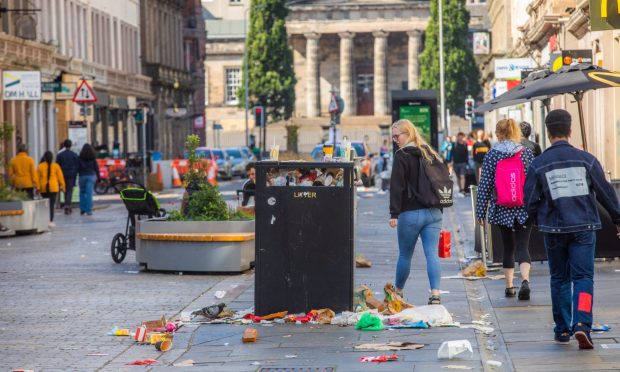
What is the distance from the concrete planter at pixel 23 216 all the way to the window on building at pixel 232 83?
117m

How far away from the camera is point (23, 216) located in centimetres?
2733

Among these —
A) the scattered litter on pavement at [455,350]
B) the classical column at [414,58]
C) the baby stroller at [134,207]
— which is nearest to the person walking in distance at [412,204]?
the scattered litter on pavement at [455,350]

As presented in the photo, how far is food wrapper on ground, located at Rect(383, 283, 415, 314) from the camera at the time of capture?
13.6 metres

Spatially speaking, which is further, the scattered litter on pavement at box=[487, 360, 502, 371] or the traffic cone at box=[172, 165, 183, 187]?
the traffic cone at box=[172, 165, 183, 187]

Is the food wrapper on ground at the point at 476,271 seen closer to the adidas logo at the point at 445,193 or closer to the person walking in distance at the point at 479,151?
the adidas logo at the point at 445,193

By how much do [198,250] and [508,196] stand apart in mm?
4552

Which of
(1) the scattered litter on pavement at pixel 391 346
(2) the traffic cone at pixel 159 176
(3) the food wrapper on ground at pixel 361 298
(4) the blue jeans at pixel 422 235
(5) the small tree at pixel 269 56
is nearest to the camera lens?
(1) the scattered litter on pavement at pixel 391 346

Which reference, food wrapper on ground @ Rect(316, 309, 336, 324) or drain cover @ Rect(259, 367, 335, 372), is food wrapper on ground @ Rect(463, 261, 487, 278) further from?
drain cover @ Rect(259, 367, 335, 372)

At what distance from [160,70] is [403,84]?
70046 mm

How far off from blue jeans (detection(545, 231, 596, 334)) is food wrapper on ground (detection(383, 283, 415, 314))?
6.51 feet

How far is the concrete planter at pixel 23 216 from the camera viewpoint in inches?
1065

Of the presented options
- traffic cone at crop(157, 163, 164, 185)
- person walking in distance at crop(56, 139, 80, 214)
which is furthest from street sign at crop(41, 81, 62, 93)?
traffic cone at crop(157, 163, 164, 185)

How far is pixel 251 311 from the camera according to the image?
14.1 m

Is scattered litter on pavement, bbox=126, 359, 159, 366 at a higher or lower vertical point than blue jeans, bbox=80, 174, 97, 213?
lower
